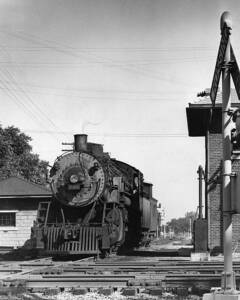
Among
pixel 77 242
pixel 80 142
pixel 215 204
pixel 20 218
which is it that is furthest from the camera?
pixel 20 218

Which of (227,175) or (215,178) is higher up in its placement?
(215,178)

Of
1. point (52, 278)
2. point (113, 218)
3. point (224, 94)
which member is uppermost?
point (224, 94)

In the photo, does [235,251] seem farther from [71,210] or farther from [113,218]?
[71,210]

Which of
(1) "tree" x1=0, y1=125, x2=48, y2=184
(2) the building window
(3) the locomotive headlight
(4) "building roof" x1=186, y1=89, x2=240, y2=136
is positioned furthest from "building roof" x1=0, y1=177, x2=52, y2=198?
(1) "tree" x1=0, y1=125, x2=48, y2=184

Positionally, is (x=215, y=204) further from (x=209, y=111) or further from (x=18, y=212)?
(x=18, y=212)

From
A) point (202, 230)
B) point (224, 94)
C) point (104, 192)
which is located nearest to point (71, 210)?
point (104, 192)

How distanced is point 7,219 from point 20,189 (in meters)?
1.50

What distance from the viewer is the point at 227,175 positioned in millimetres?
6320

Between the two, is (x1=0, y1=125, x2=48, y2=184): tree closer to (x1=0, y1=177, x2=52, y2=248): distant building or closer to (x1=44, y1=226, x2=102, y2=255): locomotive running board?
(x1=0, y1=177, x2=52, y2=248): distant building

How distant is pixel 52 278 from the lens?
9672 millimetres

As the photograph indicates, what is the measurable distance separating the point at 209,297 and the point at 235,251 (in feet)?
35.3

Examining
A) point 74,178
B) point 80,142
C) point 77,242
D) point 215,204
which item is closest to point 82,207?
point 74,178

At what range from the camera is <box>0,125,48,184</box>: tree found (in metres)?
45.2

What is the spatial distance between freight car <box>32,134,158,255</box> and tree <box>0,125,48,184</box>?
27.8 metres
